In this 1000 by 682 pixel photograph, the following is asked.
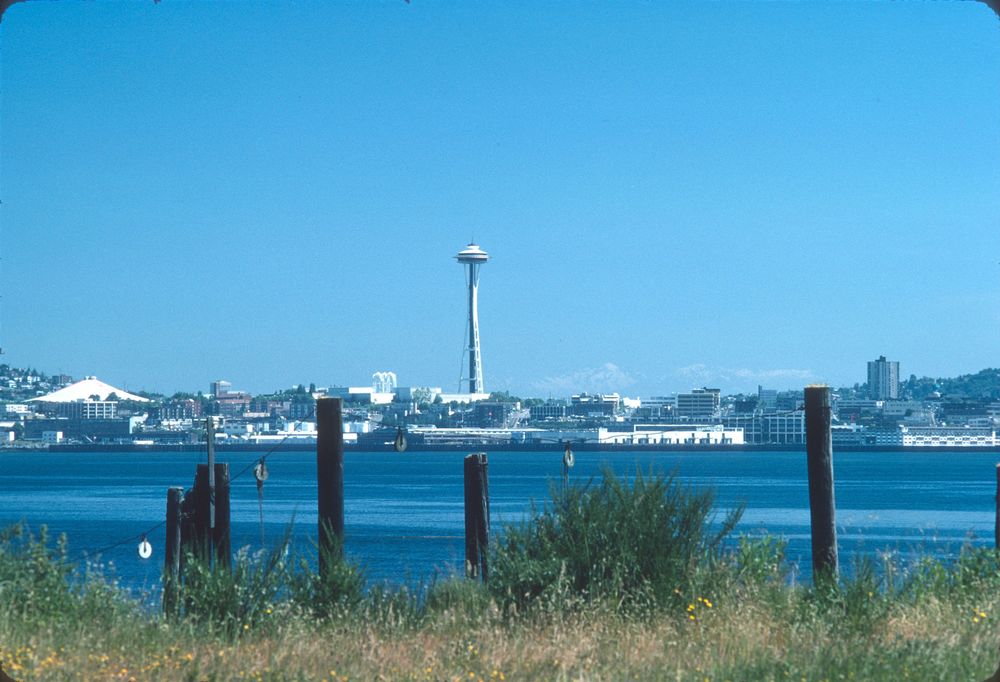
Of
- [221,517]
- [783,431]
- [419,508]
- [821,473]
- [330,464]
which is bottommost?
[419,508]

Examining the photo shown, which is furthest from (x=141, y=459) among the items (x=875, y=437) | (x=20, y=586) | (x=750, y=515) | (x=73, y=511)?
(x=20, y=586)

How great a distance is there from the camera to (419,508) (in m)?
76.9

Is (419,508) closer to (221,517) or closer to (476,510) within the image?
(476,510)

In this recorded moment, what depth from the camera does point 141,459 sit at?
193 metres

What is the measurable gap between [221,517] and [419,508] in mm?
65090

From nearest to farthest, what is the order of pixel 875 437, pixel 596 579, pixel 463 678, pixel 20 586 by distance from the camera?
1. pixel 463 678
2. pixel 20 586
3. pixel 596 579
4. pixel 875 437

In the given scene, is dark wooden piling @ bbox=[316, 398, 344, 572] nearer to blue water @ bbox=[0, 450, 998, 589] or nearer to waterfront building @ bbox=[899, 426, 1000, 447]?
blue water @ bbox=[0, 450, 998, 589]

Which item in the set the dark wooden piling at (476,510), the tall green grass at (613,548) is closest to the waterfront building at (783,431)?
the dark wooden piling at (476,510)

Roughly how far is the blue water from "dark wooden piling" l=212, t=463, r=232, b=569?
3.08 metres

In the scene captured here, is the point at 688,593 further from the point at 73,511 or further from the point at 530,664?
the point at 73,511

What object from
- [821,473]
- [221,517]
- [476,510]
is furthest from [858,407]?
[221,517]

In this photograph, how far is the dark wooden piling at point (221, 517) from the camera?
1202 cm

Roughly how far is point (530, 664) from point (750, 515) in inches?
2368

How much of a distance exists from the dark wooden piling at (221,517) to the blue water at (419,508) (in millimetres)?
3085
